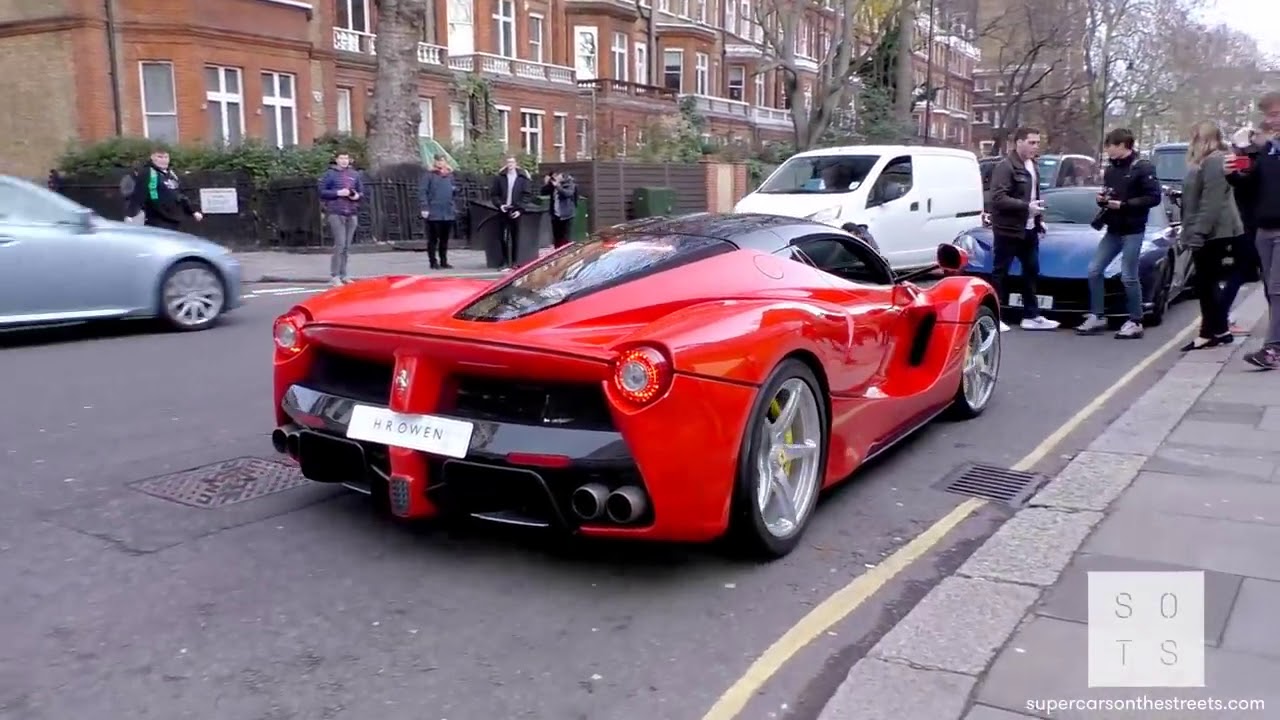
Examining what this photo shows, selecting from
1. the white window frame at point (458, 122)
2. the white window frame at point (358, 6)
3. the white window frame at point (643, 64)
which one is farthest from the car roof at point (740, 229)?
the white window frame at point (643, 64)

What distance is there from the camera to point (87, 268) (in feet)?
30.2

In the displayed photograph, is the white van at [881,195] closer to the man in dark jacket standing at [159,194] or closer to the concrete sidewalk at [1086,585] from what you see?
the concrete sidewalk at [1086,585]

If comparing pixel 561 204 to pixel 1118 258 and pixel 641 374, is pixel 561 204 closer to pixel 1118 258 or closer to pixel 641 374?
pixel 1118 258

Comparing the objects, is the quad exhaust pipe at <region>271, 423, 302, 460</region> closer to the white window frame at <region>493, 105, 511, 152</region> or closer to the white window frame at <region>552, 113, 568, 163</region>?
the white window frame at <region>493, 105, 511, 152</region>

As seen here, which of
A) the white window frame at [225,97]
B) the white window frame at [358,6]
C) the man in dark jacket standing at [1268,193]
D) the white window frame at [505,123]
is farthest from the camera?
the white window frame at [505,123]

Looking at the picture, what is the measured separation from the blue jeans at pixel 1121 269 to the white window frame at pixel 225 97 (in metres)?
21.0

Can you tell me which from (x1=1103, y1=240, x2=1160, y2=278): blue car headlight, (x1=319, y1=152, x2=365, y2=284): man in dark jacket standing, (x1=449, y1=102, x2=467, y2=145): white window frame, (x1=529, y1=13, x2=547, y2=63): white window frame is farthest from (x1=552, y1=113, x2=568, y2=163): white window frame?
(x1=1103, y1=240, x2=1160, y2=278): blue car headlight

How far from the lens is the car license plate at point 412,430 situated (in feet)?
12.2

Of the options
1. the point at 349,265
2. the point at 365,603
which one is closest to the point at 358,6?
the point at 349,265

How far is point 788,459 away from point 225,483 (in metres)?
2.66

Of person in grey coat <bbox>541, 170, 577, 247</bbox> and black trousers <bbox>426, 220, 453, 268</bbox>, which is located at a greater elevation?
person in grey coat <bbox>541, 170, 577, 247</bbox>

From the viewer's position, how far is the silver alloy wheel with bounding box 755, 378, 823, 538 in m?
4.05

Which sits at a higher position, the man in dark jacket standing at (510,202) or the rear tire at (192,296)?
the man in dark jacket standing at (510,202)

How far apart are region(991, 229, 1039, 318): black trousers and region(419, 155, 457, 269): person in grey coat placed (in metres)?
9.69
